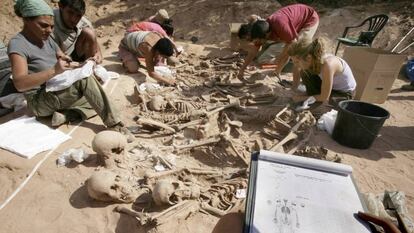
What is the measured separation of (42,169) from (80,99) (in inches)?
41.5

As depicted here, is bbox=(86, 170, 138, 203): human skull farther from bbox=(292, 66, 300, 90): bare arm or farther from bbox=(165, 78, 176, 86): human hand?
bbox=(292, 66, 300, 90): bare arm

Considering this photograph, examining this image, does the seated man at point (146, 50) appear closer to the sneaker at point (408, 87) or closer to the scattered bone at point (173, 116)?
the scattered bone at point (173, 116)

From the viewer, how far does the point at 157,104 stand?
14.4 ft

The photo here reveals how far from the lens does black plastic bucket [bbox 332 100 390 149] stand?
11.3 ft

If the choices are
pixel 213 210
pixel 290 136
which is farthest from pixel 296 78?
pixel 213 210

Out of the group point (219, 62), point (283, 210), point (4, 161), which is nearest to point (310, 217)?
point (283, 210)

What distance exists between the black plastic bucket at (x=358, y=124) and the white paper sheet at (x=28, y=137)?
10.6 ft

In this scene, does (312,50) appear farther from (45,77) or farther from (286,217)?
(45,77)

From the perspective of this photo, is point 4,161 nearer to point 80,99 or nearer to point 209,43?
point 80,99

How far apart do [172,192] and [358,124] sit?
2308mm

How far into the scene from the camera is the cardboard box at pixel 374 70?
4406mm

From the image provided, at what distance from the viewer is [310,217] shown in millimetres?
1365

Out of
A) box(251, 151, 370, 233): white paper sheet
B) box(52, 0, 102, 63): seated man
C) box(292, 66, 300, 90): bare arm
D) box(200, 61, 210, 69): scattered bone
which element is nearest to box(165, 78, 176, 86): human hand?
box(200, 61, 210, 69): scattered bone

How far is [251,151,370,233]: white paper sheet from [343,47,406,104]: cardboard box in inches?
137
